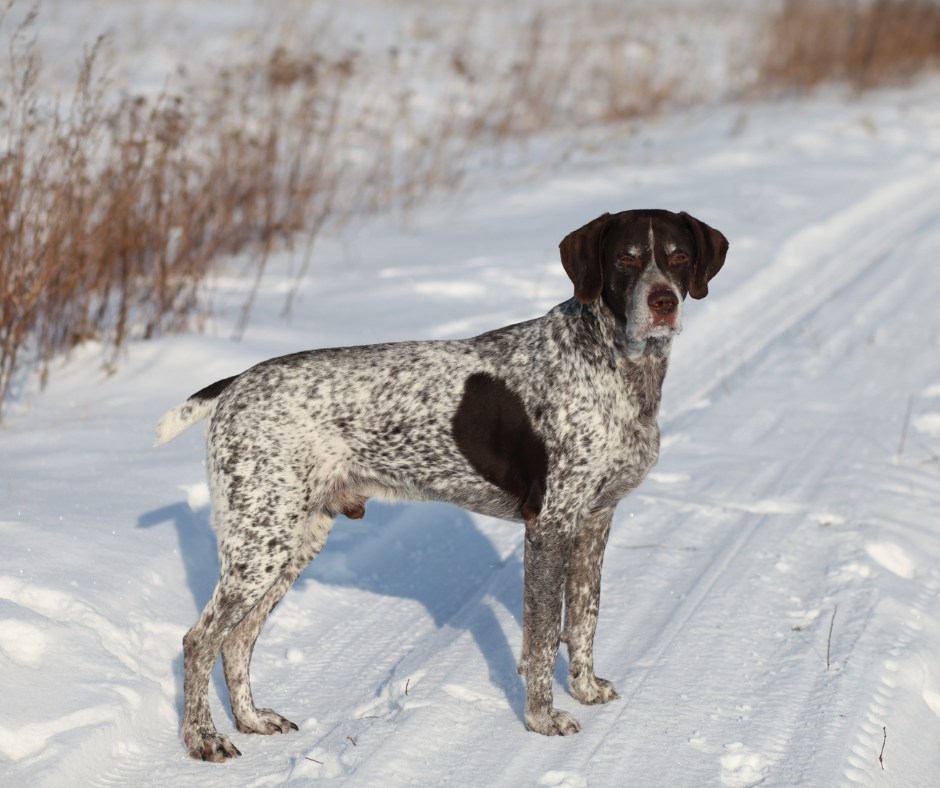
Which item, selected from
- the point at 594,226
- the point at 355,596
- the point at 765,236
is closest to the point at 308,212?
the point at 765,236

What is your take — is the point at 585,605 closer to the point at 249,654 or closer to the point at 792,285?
the point at 249,654

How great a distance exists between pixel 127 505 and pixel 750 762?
2.82 metres

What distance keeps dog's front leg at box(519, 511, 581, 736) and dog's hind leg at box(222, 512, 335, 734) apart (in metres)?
0.80

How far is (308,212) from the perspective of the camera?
914 centimetres

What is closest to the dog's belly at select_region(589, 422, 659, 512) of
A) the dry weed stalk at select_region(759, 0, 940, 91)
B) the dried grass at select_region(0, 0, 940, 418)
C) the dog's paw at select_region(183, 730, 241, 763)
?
the dog's paw at select_region(183, 730, 241, 763)

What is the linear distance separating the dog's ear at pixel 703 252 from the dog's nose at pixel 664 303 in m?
0.23

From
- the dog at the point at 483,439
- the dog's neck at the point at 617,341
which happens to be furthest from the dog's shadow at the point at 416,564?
the dog's neck at the point at 617,341

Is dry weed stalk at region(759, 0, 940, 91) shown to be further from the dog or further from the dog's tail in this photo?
the dog's tail

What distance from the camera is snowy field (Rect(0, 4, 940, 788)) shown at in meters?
2.98

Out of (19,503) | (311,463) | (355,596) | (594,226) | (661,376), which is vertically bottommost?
(355,596)

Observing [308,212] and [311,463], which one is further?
[308,212]

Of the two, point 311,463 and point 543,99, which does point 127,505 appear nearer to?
point 311,463

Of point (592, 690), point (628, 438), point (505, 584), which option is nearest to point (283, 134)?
point (505, 584)

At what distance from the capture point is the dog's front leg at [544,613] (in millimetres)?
3180
